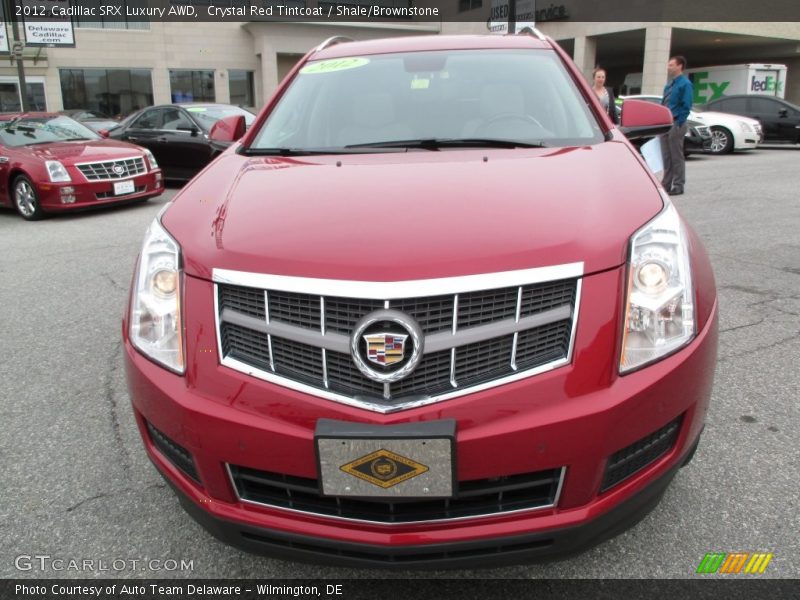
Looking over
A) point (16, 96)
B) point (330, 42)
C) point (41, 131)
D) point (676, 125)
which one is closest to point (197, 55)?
point (16, 96)

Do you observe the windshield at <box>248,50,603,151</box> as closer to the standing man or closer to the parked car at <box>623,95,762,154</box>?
the standing man

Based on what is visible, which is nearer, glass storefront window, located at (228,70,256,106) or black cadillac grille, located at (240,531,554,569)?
black cadillac grille, located at (240,531,554,569)

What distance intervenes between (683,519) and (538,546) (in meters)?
0.84

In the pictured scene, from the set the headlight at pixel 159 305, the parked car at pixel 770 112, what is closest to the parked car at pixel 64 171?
the headlight at pixel 159 305

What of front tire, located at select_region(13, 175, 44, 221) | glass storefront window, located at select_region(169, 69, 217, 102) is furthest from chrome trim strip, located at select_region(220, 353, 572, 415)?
glass storefront window, located at select_region(169, 69, 217, 102)

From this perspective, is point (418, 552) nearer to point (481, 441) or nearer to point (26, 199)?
point (481, 441)

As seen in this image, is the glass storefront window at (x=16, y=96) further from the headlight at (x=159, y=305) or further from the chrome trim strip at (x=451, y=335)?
the chrome trim strip at (x=451, y=335)

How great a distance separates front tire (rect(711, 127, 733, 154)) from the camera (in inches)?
636

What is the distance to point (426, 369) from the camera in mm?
1698

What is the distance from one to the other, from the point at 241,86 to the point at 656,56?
19250 mm

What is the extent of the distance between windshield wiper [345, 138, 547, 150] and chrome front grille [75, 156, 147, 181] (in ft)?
23.8

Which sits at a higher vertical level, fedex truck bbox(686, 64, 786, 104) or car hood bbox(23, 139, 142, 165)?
fedex truck bbox(686, 64, 786, 104)

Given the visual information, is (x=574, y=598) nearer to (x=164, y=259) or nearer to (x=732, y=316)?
(x=164, y=259)

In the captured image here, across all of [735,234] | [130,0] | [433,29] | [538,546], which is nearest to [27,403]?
[538,546]
